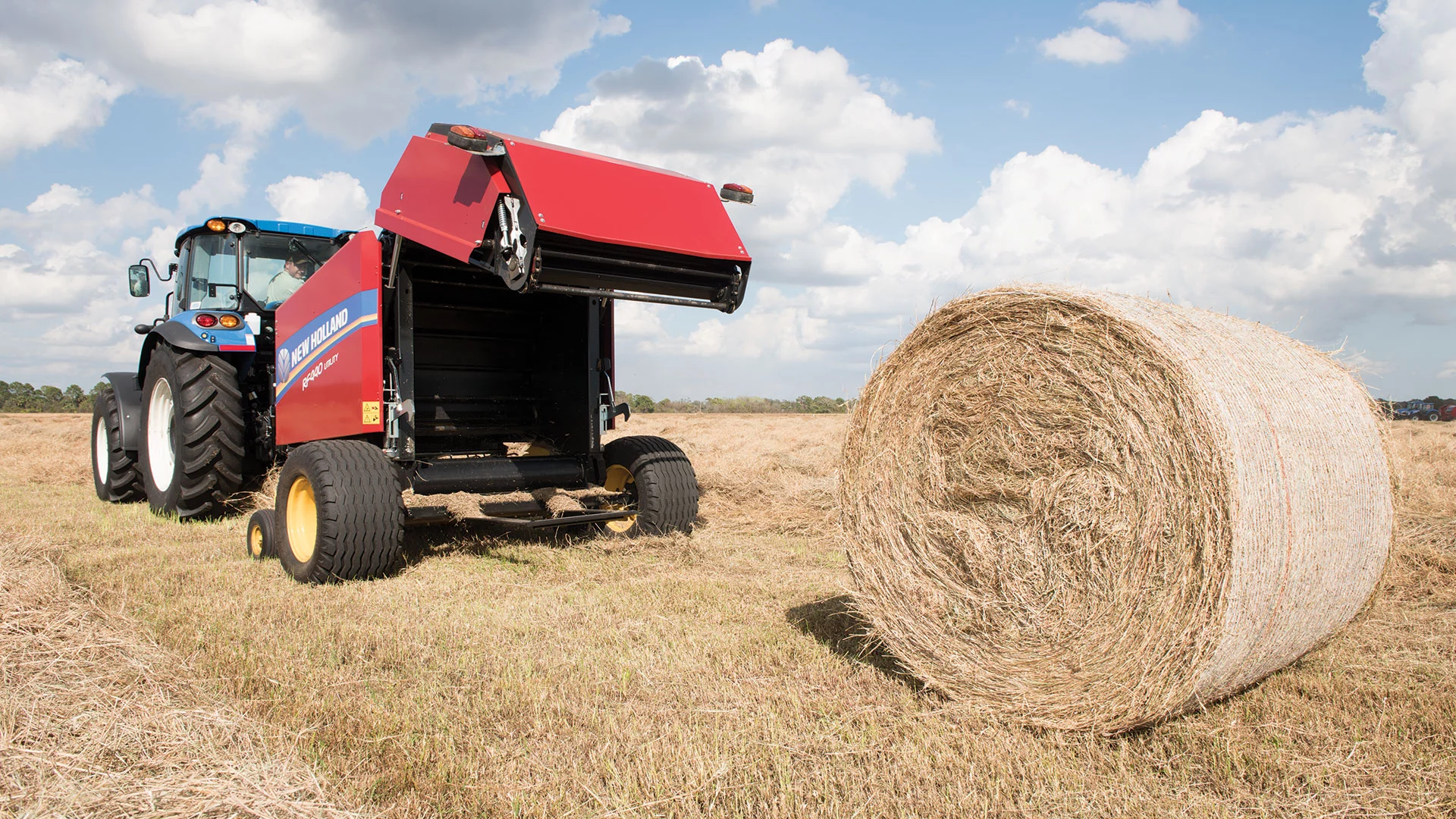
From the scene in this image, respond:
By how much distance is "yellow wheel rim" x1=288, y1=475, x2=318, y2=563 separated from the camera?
534 cm

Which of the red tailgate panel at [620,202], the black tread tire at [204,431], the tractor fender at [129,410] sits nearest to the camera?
the red tailgate panel at [620,202]

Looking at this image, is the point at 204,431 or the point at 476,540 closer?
the point at 476,540

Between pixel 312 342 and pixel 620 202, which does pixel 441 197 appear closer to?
pixel 620 202

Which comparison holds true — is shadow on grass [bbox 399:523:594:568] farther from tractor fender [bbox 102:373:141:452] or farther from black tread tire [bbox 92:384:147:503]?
black tread tire [bbox 92:384:147:503]

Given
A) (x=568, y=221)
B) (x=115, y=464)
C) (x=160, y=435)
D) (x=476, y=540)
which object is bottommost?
(x=476, y=540)

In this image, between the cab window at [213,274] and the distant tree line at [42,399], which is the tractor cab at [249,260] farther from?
the distant tree line at [42,399]

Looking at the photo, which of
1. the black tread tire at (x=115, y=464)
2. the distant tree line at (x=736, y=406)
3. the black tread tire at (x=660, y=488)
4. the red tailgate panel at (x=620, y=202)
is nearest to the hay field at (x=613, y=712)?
the black tread tire at (x=660, y=488)

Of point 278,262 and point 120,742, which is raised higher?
point 278,262

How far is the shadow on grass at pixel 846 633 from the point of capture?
11.7 feet

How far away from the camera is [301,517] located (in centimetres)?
541

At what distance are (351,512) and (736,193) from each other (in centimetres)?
290

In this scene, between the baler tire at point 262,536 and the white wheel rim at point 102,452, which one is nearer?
the baler tire at point 262,536

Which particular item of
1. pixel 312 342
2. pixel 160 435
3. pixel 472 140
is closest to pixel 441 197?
pixel 472 140

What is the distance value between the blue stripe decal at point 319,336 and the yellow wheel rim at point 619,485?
1924 mm
